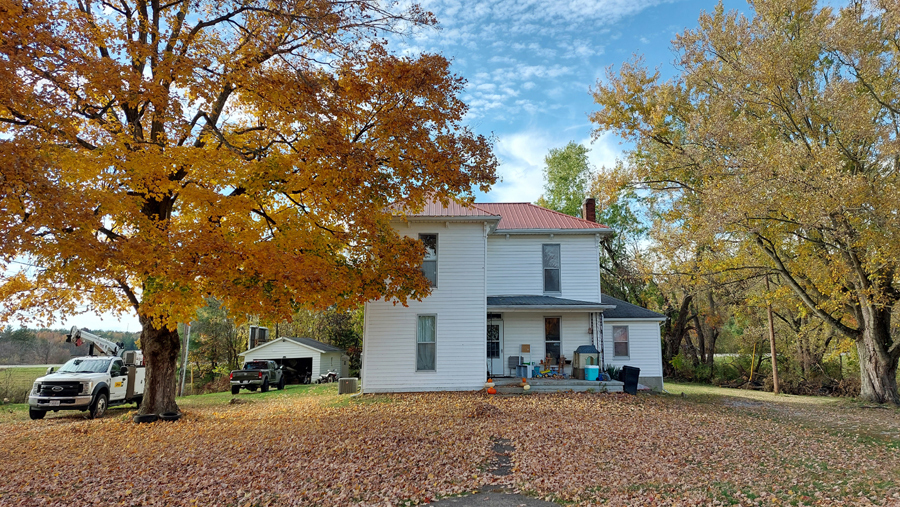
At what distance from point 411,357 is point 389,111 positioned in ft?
26.9

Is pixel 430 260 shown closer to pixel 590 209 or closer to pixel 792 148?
pixel 590 209

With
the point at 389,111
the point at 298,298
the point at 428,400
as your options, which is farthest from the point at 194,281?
the point at 428,400

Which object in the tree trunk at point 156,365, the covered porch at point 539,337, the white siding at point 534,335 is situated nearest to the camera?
the tree trunk at point 156,365

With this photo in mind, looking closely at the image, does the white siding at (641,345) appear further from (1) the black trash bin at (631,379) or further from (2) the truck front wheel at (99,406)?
(2) the truck front wheel at (99,406)

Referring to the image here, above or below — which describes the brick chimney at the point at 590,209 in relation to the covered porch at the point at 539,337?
above

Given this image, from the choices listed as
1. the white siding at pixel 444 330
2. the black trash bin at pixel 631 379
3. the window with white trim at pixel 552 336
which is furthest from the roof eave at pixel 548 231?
the black trash bin at pixel 631 379

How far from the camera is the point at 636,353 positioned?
65.3 ft

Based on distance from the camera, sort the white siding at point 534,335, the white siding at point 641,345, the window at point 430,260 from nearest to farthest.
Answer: the window at point 430,260
the white siding at point 534,335
the white siding at point 641,345

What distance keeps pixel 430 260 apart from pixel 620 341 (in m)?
8.42

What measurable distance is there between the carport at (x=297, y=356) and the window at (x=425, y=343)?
55.0ft

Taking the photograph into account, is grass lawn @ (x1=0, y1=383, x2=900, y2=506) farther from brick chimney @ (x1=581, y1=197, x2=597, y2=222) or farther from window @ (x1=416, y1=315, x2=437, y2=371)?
brick chimney @ (x1=581, y1=197, x2=597, y2=222)

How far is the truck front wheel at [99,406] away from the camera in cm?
Answer: 1505

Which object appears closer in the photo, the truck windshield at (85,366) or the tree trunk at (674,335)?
the truck windshield at (85,366)

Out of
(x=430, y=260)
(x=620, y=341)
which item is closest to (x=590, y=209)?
(x=620, y=341)
